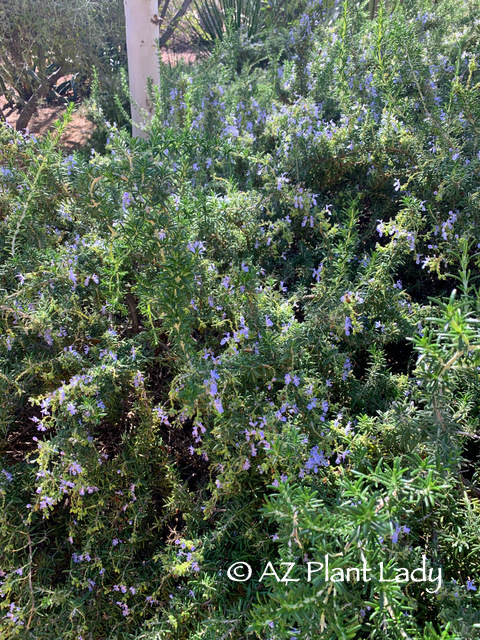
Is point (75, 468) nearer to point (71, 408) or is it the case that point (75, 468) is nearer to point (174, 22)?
point (71, 408)

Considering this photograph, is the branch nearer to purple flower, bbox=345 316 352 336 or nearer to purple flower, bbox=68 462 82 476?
purple flower, bbox=345 316 352 336

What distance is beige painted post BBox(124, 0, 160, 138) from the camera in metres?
3.35

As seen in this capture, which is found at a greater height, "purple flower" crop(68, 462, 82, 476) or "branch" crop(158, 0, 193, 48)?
"branch" crop(158, 0, 193, 48)

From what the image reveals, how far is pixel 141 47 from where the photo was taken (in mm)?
3402

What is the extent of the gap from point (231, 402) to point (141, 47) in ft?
9.53

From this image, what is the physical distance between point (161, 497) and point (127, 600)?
13.9 inches

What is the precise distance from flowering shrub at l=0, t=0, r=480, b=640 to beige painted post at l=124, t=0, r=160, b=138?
163 cm

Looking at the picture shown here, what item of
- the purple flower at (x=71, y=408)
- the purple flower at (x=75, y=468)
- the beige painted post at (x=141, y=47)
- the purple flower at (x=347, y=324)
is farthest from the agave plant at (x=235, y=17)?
the purple flower at (x=75, y=468)

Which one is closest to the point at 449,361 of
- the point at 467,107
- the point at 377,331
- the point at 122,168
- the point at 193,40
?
the point at 377,331

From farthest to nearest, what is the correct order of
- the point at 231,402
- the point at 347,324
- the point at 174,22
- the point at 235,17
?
the point at 174,22 < the point at 235,17 < the point at 347,324 < the point at 231,402

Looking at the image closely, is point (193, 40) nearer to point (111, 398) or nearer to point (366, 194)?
point (366, 194)

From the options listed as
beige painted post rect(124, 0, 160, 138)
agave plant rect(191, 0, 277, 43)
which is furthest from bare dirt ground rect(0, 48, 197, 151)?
beige painted post rect(124, 0, 160, 138)

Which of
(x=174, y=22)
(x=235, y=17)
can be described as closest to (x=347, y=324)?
(x=235, y=17)

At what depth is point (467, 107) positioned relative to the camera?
2.18 metres
